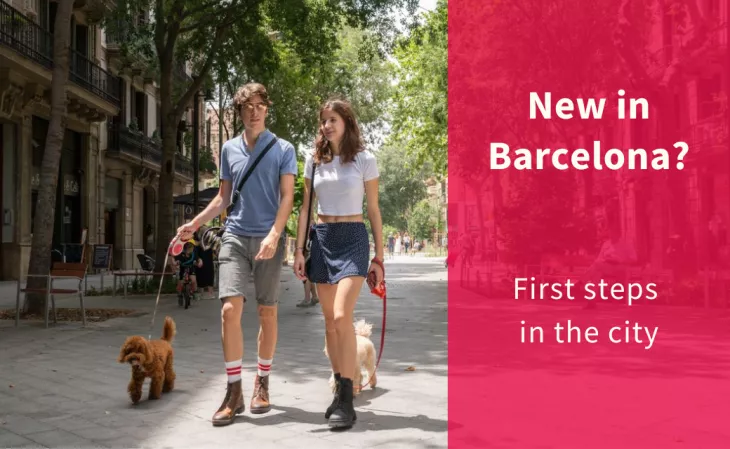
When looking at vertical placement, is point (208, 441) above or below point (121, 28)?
below

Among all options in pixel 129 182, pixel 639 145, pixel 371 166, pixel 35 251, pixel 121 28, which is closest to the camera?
pixel 371 166

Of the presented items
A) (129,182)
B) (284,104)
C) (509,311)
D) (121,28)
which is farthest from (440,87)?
(509,311)

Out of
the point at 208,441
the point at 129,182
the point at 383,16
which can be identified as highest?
the point at 383,16

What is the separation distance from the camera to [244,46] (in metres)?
19.0

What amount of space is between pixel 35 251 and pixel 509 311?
7.41 meters

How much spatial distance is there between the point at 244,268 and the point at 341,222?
670 millimetres

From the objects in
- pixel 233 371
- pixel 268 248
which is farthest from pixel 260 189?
pixel 233 371

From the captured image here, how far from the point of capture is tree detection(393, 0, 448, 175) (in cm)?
3142

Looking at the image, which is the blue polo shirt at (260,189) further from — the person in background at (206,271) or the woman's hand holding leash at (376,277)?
the person in background at (206,271)

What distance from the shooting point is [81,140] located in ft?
94.3

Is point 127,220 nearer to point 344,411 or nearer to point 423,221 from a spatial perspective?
point 344,411

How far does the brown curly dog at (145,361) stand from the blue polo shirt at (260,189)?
1.03m

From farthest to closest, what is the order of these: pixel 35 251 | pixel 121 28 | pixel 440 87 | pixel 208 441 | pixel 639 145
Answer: pixel 639 145 < pixel 440 87 < pixel 121 28 < pixel 35 251 < pixel 208 441

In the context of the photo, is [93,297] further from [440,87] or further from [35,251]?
[440,87]
